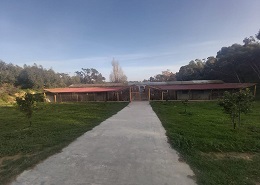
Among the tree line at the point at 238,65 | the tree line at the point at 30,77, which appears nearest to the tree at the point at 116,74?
the tree line at the point at 30,77

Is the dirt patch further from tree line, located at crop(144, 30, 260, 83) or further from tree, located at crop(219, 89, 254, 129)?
tree line, located at crop(144, 30, 260, 83)

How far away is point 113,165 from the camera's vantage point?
5.95 m

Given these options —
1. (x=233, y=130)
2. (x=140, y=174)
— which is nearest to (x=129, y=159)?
(x=140, y=174)

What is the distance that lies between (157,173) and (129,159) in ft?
4.15

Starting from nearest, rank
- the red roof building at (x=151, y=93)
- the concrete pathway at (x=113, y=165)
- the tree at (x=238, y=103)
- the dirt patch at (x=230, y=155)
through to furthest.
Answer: the concrete pathway at (x=113, y=165)
the dirt patch at (x=230, y=155)
the tree at (x=238, y=103)
the red roof building at (x=151, y=93)

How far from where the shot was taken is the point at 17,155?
24.1 feet

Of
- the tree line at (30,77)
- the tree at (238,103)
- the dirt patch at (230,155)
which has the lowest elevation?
the dirt patch at (230,155)

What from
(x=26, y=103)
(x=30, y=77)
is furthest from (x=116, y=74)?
(x=26, y=103)

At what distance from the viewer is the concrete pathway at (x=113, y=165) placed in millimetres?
5035

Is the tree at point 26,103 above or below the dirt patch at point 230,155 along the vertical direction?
above

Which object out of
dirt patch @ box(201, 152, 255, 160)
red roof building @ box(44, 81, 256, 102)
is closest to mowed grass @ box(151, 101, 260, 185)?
dirt patch @ box(201, 152, 255, 160)

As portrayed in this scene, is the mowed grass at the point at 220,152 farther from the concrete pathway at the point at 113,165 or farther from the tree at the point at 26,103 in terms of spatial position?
the tree at the point at 26,103

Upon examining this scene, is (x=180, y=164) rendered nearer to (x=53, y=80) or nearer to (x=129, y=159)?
(x=129, y=159)

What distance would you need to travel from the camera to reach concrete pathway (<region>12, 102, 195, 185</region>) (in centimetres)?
504
